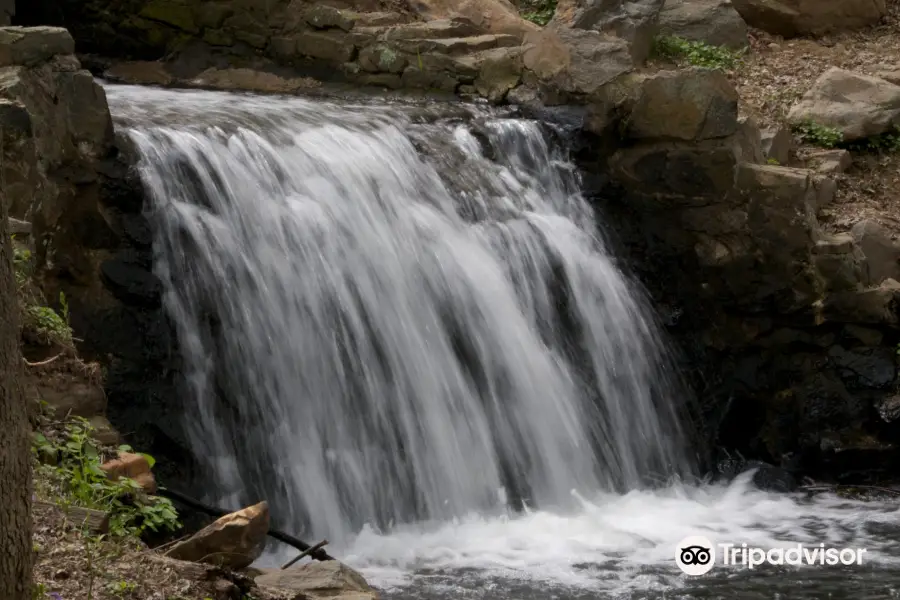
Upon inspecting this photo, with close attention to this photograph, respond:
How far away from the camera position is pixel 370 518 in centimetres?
694

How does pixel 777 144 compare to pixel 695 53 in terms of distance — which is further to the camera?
pixel 695 53

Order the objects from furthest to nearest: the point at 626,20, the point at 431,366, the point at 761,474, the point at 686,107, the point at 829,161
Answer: the point at 626,20 < the point at 829,161 < the point at 686,107 < the point at 761,474 < the point at 431,366

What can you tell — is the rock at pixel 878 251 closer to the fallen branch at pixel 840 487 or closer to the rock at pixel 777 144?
the rock at pixel 777 144

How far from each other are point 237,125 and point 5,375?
5.34 metres

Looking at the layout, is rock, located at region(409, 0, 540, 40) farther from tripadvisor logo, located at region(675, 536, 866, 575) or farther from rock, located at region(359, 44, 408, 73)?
tripadvisor logo, located at region(675, 536, 866, 575)

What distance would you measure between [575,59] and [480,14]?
82.0 inches

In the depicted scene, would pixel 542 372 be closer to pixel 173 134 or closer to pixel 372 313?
pixel 372 313

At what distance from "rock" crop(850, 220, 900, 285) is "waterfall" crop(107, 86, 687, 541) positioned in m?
1.85

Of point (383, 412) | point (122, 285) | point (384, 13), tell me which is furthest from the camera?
point (384, 13)

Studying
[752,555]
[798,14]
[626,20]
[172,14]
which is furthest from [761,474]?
[172,14]

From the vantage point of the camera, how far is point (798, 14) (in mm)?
13578

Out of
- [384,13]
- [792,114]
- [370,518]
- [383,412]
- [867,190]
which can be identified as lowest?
[370,518]

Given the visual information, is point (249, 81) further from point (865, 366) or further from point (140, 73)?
point (865, 366)

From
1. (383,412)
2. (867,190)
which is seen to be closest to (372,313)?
(383,412)
